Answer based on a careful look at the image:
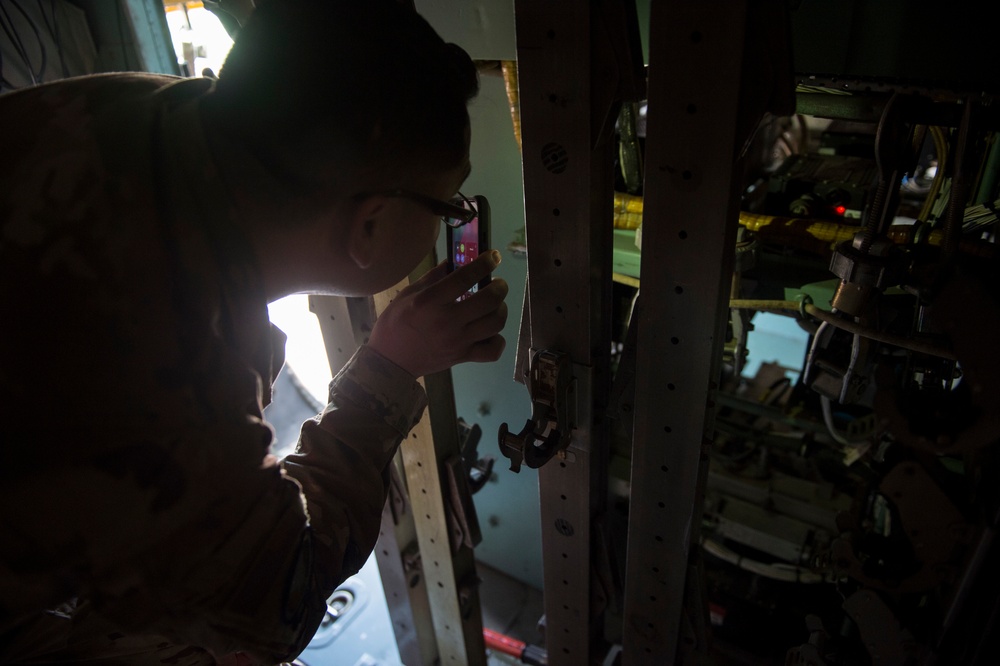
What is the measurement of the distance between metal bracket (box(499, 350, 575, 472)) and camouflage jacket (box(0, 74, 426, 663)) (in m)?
0.45

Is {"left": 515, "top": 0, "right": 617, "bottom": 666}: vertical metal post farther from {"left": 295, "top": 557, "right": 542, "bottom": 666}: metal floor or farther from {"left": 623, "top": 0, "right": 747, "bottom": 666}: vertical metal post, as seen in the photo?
{"left": 295, "top": 557, "right": 542, "bottom": 666}: metal floor

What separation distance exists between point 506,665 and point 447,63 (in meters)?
2.37

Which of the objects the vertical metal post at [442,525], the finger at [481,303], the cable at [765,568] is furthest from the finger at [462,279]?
the cable at [765,568]

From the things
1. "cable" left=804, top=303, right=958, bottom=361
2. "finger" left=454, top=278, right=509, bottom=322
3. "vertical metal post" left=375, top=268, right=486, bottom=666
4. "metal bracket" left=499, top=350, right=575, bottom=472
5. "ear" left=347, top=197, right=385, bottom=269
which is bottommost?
"vertical metal post" left=375, top=268, right=486, bottom=666

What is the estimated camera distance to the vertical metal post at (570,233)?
0.86m

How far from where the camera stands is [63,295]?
619mm

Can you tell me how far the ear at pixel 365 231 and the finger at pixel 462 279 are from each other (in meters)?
0.14

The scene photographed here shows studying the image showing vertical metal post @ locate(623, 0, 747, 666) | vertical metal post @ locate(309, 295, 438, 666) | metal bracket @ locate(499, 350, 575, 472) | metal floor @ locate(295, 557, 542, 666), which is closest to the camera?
vertical metal post @ locate(623, 0, 747, 666)

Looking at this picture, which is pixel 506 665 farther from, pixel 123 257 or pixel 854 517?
pixel 123 257

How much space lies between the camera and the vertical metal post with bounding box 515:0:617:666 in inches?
34.0

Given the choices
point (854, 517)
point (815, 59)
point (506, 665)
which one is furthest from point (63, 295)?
point (506, 665)

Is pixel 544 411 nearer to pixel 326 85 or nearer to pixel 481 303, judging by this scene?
pixel 481 303

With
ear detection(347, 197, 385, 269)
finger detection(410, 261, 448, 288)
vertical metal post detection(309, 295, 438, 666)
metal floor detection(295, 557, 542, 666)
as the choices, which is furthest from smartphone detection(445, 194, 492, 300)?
metal floor detection(295, 557, 542, 666)

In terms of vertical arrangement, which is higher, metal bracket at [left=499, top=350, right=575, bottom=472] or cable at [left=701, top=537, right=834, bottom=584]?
metal bracket at [left=499, top=350, right=575, bottom=472]
